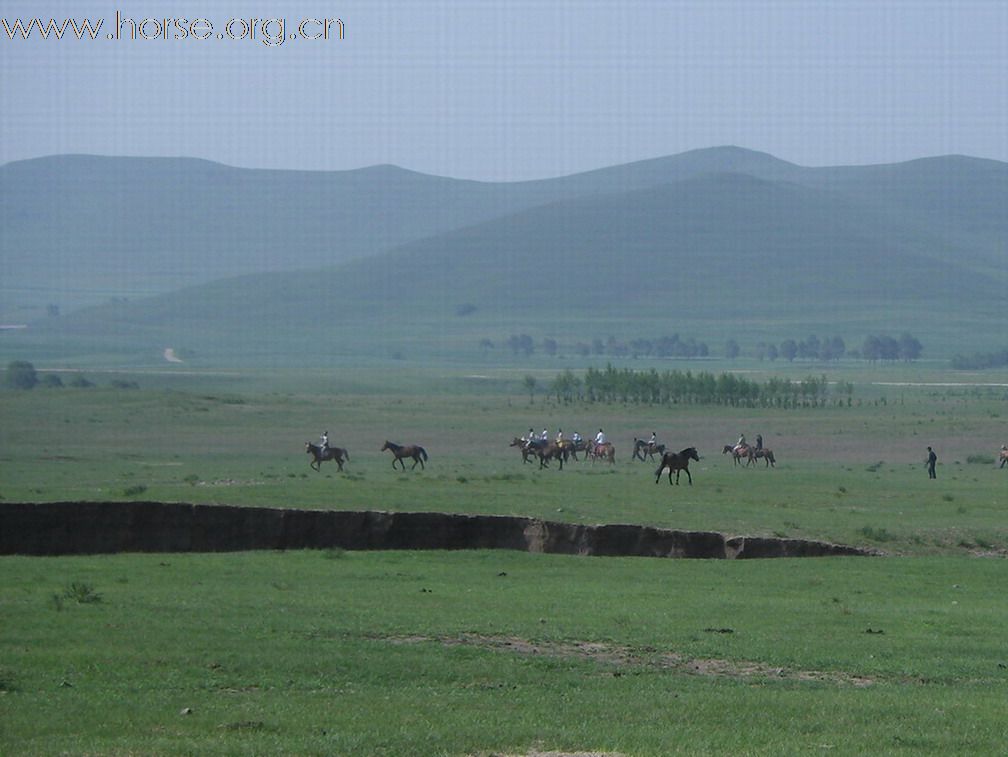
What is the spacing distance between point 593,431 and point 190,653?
59846 millimetres

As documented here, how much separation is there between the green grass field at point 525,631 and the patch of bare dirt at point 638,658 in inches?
2.2

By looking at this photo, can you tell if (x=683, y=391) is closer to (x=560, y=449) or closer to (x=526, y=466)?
(x=560, y=449)

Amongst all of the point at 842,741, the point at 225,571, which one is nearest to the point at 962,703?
the point at 842,741

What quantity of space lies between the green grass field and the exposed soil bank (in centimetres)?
96

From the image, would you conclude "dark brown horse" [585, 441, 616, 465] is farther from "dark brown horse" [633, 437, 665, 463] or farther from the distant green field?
"dark brown horse" [633, 437, 665, 463]

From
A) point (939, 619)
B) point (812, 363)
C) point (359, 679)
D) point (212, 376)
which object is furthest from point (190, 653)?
point (812, 363)

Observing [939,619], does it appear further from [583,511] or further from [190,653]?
[583,511]

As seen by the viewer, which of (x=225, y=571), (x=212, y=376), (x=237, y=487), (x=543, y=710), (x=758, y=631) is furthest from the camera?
(x=212, y=376)

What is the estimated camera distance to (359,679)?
47.0 ft

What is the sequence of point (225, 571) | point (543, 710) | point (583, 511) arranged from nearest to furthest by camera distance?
point (543, 710)
point (225, 571)
point (583, 511)

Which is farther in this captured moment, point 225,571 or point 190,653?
point 225,571

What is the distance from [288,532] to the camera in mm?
29312

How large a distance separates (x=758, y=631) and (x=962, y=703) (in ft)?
15.6

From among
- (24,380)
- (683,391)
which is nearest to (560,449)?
(683,391)
